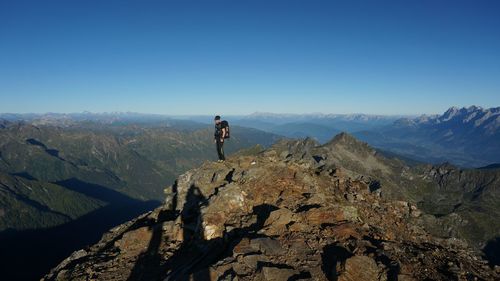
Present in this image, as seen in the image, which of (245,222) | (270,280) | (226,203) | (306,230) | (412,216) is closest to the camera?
(270,280)

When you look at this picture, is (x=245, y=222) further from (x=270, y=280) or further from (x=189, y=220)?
(x=270, y=280)

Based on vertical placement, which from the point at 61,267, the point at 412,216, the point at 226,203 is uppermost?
the point at 226,203

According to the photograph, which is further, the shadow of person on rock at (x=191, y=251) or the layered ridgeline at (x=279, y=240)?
the shadow of person on rock at (x=191, y=251)

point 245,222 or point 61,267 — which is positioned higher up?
point 245,222

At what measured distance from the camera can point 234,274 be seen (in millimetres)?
19344

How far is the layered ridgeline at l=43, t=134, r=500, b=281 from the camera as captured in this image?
19688mm

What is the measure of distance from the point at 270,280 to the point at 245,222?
775 cm

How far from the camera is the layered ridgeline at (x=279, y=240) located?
64.6 ft

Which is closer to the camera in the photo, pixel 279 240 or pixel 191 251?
pixel 279 240

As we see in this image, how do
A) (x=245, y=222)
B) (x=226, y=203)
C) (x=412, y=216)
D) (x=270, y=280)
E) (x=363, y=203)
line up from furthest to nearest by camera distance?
1. (x=412, y=216)
2. (x=363, y=203)
3. (x=226, y=203)
4. (x=245, y=222)
5. (x=270, y=280)

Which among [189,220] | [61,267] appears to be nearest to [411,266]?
[189,220]

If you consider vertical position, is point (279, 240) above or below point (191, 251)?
above

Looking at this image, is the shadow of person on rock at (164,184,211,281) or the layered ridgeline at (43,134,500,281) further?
the shadow of person on rock at (164,184,211,281)

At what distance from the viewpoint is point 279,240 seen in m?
22.5
